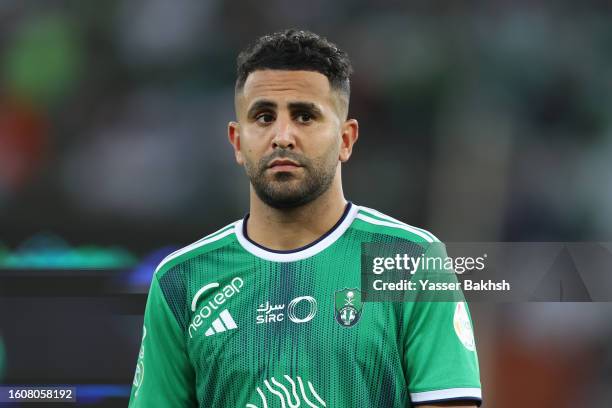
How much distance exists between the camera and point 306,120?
8.23 feet

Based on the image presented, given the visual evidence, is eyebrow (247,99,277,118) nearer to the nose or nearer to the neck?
the nose

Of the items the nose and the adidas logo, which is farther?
the adidas logo

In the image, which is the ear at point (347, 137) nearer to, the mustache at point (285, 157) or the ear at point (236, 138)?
the mustache at point (285, 157)

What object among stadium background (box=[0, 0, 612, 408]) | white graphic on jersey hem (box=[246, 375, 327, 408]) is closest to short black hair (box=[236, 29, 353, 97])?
white graphic on jersey hem (box=[246, 375, 327, 408])

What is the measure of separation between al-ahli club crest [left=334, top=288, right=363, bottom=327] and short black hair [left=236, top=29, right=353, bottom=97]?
575 millimetres

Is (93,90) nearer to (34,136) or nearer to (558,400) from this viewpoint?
(34,136)

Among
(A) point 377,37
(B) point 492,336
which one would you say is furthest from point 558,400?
(A) point 377,37

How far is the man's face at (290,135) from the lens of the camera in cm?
245

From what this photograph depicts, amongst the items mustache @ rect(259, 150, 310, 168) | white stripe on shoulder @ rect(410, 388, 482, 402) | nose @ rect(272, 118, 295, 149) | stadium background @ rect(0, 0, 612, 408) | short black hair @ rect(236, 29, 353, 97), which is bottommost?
white stripe on shoulder @ rect(410, 388, 482, 402)

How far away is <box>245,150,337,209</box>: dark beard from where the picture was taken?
8.03ft

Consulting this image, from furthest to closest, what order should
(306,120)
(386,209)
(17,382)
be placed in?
(386,209) → (17,382) → (306,120)

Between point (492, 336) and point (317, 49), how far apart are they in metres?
2.70

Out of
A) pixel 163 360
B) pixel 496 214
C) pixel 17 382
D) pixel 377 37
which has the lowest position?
pixel 163 360

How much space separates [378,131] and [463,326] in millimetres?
3022
